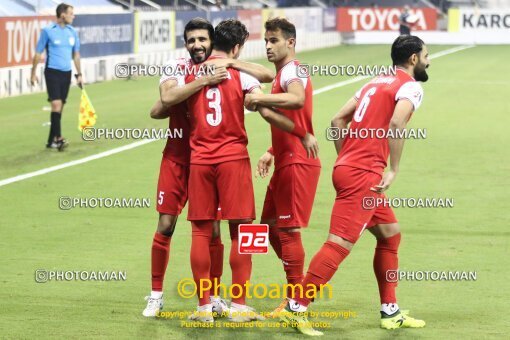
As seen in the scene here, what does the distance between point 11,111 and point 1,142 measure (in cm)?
490

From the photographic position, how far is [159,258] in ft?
29.1

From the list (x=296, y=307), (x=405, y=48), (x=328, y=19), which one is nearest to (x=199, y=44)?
(x=405, y=48)

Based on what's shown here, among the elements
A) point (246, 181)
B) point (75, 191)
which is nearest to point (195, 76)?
point (246, 181)

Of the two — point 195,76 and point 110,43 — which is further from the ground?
point 195,76

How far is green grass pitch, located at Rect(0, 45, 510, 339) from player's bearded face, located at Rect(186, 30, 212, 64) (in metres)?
1.98

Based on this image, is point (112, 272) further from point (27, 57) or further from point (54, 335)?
point (27, 57)

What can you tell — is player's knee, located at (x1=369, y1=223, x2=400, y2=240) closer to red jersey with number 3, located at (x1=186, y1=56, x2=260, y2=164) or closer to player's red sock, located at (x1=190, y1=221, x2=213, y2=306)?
red jersey with number 3, located at (x1=186, y1=56, x2=260, y2=164)

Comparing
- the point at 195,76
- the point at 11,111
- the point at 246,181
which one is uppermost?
the point at 195,76

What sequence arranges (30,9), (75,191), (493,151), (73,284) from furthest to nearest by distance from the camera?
(30,9)
(493,151)
(75,191)
(73,284)

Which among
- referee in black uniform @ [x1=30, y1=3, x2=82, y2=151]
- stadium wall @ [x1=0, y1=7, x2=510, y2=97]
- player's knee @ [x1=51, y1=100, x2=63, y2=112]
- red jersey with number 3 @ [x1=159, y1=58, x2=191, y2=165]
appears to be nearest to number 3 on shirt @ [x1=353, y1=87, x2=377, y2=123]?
red jersey with number 3 @ [x1=159, y1=58, x2=191, y2=165]

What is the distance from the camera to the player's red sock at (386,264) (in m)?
8.51

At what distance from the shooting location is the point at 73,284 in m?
9.88

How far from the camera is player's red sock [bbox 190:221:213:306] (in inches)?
330

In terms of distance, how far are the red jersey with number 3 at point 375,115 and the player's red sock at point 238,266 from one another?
0.95 m
